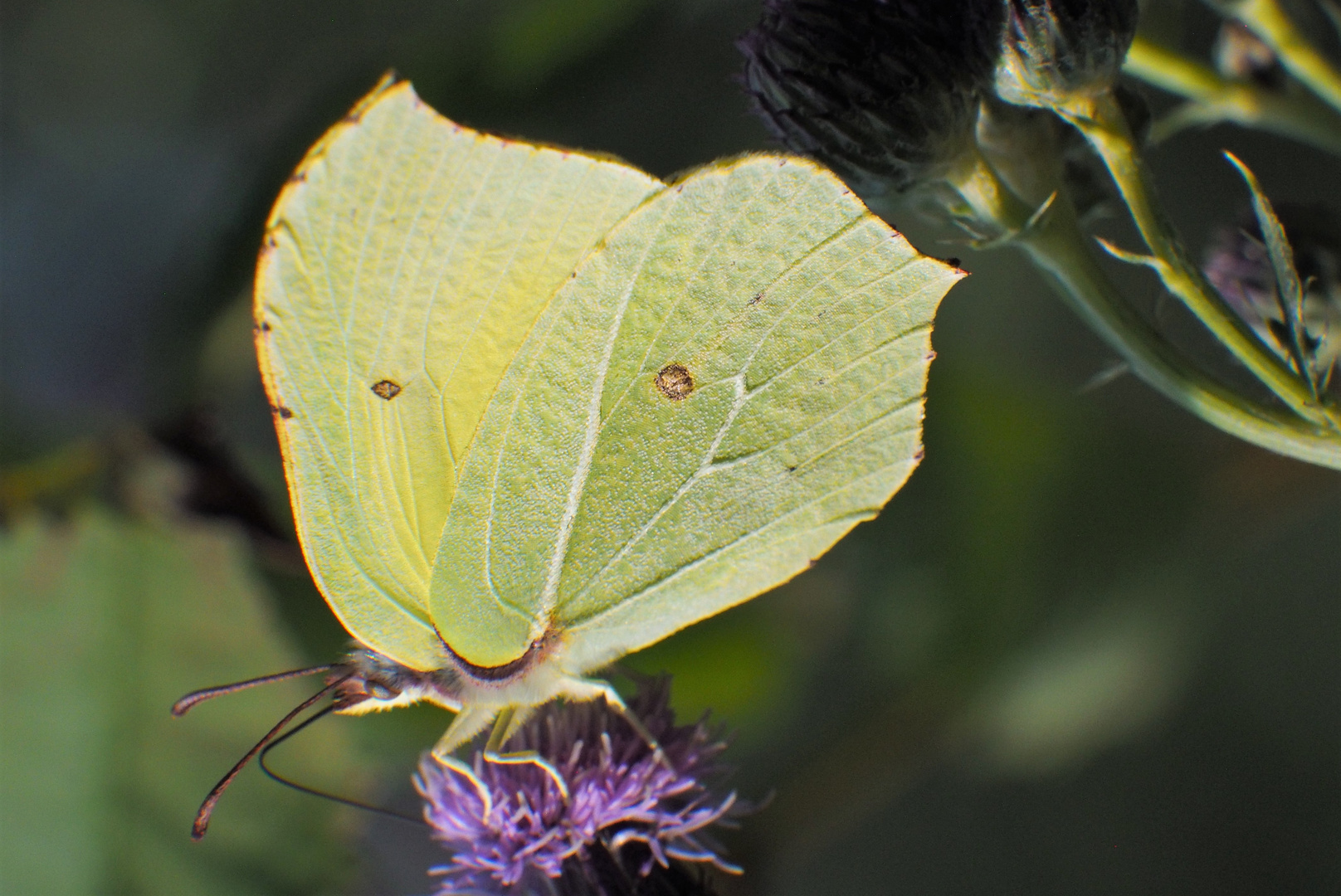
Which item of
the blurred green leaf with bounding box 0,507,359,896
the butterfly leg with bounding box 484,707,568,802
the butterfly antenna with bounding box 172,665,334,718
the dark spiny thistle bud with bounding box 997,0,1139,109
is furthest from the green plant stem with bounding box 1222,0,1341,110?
the blurred green leaf with bounding box 0,507,359,896

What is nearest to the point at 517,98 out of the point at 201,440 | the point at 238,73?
the point at 238,73

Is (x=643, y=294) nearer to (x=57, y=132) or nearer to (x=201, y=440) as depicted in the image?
(x=201, y=440)

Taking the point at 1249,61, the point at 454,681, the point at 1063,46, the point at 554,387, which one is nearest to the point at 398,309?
the point at 554,387

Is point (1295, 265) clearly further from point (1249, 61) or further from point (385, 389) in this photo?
point (385, 389)

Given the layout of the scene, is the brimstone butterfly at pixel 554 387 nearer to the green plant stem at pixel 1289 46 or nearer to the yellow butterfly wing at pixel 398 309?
the yellow butterfly wing at pixel 398 309

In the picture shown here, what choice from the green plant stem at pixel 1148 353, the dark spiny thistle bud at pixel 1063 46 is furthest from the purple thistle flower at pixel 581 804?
the dark spiny thistle bud at pixel 1063 46

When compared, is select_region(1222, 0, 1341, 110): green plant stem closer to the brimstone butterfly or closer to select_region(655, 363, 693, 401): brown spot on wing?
the brimstone butterfly
